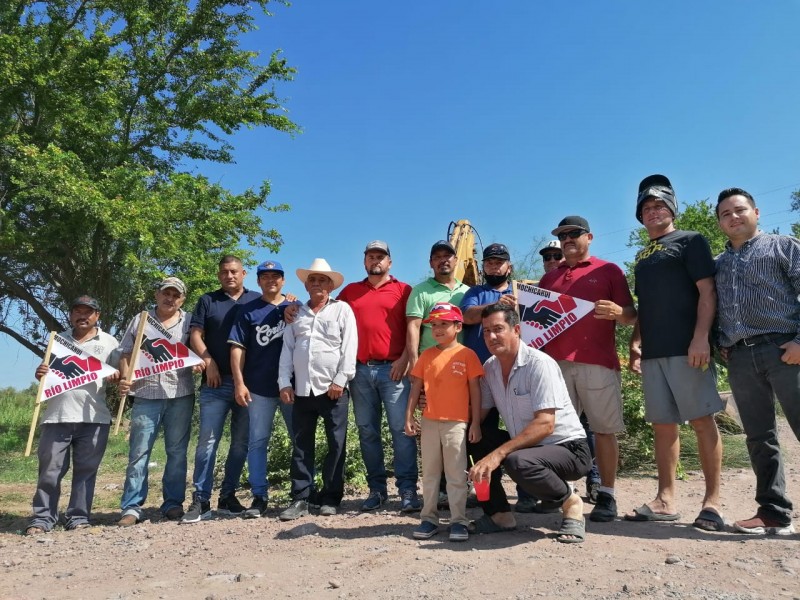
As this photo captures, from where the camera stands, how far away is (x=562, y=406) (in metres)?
4.28

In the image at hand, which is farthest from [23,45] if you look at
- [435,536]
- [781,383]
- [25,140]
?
[781,383]

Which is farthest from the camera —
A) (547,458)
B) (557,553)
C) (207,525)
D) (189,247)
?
(189,247)

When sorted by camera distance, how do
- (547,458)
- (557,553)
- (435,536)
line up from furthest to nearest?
(435,536) → (547,458) → (557,553)

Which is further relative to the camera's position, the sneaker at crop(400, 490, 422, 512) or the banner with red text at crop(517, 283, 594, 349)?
the sneaker at crop(400, 490, 422, 512)

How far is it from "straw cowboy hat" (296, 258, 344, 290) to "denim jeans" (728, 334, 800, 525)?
3354 millimetres

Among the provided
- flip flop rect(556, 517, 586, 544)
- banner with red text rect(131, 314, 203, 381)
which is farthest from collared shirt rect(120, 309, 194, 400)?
flip flop rect(556, 517, 586, 544)

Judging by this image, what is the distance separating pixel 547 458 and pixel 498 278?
1.80 metres

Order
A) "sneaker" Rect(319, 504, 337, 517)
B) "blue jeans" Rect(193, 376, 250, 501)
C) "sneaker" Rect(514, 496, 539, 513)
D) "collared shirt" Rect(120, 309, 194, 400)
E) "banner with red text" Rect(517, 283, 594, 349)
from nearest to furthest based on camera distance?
"banner with red text" Rect(517, 283, 594, 349) → "sneaker" Rect(514, 496, 539, 513) → "sneaker" Rect(319, 504, 337, 517) → "blue jeans" Rect(193, 376, 250, 501) → "collared shirt" Rect(120, 309, 194, 400)

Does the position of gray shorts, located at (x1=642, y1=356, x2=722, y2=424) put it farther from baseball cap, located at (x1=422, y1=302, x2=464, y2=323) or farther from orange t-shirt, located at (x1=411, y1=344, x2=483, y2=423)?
baseball cap, located at (x1=422, y1=302, x2=464, y2=323)

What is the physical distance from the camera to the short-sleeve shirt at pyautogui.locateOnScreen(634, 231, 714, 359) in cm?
454

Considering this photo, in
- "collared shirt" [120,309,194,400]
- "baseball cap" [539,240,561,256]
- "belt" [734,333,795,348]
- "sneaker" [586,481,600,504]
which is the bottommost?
"sneaker" [586,481,600,504]

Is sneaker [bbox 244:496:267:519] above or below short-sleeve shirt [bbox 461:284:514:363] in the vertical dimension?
below

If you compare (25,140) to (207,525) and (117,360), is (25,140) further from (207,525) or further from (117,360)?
(207,525)

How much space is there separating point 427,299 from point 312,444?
5.40ft
